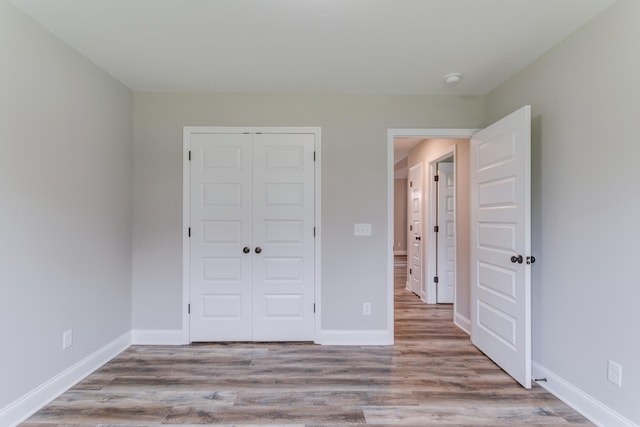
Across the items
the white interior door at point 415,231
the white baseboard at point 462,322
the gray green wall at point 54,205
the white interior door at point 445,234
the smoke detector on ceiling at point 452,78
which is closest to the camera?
the gray green wall at point 54,205

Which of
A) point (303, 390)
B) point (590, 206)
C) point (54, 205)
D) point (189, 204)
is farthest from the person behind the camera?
point (189, 204)

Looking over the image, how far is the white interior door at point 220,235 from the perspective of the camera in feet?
9.80

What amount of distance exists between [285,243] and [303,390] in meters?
1.28

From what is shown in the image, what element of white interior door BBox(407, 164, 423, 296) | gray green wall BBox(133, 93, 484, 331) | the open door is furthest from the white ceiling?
white interior door BBox(407, 164, 423, 296)

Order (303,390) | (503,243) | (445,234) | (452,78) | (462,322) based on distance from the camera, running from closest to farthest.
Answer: (303,390)
(503,243)
(452,78)
(462,322)
(445,234)

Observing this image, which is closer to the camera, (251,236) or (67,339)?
(67,339)

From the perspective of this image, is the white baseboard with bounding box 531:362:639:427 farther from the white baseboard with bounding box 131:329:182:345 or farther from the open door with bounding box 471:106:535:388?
the white baseboard with bounding box 131:329:182:345

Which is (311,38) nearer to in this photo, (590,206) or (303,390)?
(590,206)

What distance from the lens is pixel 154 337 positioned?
2979 millimetres

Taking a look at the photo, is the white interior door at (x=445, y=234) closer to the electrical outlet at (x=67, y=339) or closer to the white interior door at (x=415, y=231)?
the white interior door at (x=415, y=231)

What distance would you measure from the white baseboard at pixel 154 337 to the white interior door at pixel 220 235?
7.8 inches

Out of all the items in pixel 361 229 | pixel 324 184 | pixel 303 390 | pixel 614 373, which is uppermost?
pixel 324 184

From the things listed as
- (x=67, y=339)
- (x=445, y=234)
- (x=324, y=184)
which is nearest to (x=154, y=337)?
(x=67, y=339)

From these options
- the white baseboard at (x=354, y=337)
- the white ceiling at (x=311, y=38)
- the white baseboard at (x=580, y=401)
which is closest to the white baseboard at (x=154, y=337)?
the white baseboard at (x=354, y=337)
